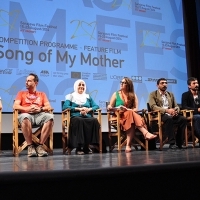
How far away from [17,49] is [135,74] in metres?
1.83

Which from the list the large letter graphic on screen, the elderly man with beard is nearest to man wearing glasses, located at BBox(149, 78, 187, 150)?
the elderly man with beard

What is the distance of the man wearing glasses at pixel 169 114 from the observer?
12.3 feet

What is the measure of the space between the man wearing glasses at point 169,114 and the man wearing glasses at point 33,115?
4.65 ft

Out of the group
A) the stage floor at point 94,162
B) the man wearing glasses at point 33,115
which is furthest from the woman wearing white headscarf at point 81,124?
the stage floor at point 94,162

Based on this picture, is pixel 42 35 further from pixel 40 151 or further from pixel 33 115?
pixel 40 151

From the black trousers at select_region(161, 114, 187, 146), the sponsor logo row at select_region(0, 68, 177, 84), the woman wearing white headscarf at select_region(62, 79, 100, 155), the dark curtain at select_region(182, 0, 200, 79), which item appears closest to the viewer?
the woman wearing white headscarf at select_region(62, 79, 100, 155)

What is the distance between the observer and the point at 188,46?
5.39 m

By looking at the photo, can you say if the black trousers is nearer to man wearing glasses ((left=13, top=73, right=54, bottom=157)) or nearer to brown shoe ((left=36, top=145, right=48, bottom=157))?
man wearing glasses ((left=13, top=73, right=54, bottom=157))

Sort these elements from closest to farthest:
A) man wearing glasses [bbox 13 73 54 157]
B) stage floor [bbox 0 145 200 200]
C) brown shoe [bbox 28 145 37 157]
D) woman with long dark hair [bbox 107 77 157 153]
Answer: stage floor [bbox 0 145 200 200], brown shoe [bbox 28 145 37 157], man wearing glasses [bbox 13 73 54 157], woman with long dark hair [bbox 107 77 157 153]

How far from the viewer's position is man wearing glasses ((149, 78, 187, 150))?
148 inches

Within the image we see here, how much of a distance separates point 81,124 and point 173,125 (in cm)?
118

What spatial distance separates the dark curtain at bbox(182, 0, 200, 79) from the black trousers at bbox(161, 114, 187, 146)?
177cm

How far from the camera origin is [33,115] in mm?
3227

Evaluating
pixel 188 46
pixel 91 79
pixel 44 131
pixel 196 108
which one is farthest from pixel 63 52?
pixel 188 46
